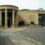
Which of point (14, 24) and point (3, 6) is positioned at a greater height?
point (3, 6)

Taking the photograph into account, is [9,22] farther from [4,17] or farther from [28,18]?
[28,18]

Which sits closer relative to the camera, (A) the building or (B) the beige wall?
(A) the building

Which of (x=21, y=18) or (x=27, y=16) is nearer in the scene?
(x=21, y=18)

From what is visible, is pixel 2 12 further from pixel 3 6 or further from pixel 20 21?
pixel 20 21

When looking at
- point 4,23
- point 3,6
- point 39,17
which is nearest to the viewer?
point 3,6

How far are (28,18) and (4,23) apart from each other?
1132cm

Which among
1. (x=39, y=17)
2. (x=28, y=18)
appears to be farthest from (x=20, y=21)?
(x=39, y=17)

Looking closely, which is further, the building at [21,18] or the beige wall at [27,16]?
the beige wall at [27,16]

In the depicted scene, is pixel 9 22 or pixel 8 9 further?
pixel 9 22

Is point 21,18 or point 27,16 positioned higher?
point 27,16

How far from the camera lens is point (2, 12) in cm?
7100

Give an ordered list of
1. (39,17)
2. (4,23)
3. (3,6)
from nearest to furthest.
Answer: (3,6)
(4,23)
(39,17)

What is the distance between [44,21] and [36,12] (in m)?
10.8

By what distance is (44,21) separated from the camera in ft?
284
